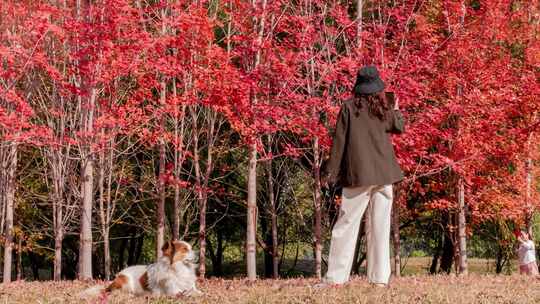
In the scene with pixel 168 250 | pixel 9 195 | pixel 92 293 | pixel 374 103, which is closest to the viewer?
pixel 374 103

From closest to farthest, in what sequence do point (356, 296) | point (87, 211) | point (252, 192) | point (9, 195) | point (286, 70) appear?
point (356, 296), point (286, 70), point (87, 211), point (252, 192), point (9, 195)

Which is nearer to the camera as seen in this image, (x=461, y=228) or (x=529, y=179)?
(x=461, y=228)

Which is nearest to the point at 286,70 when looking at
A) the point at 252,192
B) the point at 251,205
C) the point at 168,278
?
the point at 252,192

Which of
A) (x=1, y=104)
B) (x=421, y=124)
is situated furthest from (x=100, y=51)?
(x=421, y=124)

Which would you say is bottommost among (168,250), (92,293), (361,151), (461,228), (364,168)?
(461,228)

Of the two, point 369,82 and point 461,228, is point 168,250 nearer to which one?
point 369,82

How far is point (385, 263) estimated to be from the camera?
6895 millimetres

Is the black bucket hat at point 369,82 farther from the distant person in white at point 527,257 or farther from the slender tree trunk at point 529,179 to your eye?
the slender tree trunk at point 529,179

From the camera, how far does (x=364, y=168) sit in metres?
6.55

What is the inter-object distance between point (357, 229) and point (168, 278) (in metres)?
2.03

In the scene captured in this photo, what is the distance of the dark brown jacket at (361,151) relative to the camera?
21.5 ft

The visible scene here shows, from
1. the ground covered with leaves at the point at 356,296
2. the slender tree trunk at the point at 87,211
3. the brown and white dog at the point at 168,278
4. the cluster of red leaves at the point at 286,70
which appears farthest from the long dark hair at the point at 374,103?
the slender tree trunk at the point at 87,211

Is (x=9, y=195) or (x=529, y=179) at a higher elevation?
(x=529, y=179)

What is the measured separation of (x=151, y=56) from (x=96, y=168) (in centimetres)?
642
